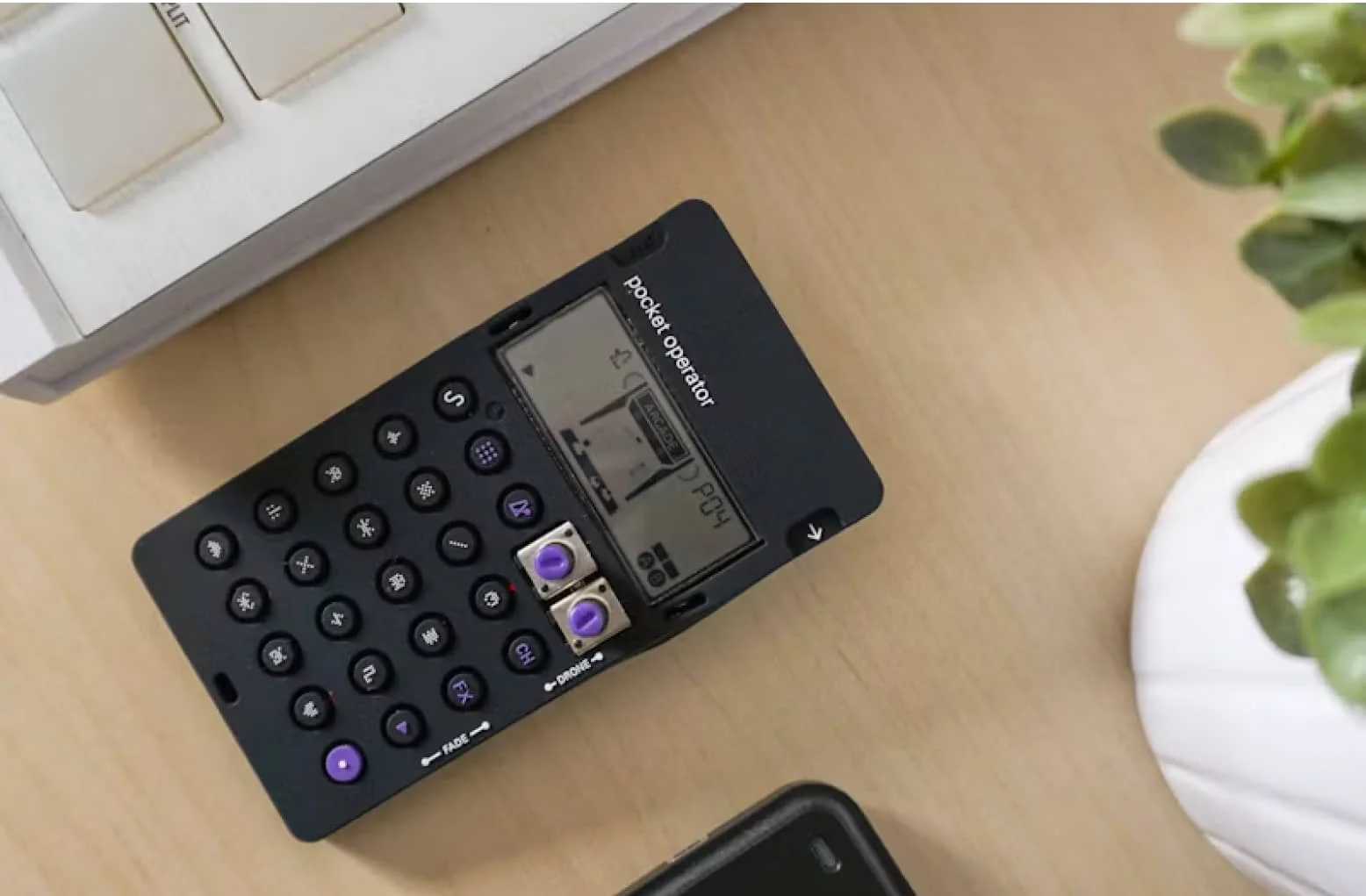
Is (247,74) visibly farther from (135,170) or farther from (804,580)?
(804,580)

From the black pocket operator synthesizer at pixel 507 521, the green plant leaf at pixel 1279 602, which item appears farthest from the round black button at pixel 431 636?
the green plant leaf at pixel 1279 602

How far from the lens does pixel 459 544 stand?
0.35 m

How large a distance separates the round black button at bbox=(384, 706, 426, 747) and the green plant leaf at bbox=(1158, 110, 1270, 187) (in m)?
0.25

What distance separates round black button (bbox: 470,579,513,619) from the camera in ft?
1.15

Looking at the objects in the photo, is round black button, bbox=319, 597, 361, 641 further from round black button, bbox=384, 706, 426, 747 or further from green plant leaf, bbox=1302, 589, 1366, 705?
green plant leaf, bbox=1302, 589, 1366, 705

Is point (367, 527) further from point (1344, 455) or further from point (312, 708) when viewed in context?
point (1344, 455)

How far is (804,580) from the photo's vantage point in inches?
14.4

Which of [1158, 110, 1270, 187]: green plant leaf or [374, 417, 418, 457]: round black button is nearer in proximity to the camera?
[1158, 110, 1270, 187]: green plant leaf

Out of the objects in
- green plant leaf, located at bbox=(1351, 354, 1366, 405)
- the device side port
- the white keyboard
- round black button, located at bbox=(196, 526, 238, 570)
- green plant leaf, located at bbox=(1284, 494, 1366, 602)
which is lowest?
green plant leaf, located at bbox=(1284, 494, 1366, 602)

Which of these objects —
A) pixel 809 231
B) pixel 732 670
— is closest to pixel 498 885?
pixel 732 670

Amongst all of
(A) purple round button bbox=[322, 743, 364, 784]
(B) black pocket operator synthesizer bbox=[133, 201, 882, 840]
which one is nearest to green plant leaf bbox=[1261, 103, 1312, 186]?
(B) black pocket operator synthesizer bbox=[133, 201, 882, 840]

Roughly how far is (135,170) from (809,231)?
0.18m

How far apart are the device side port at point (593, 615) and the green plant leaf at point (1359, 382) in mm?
208

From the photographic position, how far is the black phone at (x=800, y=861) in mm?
338
